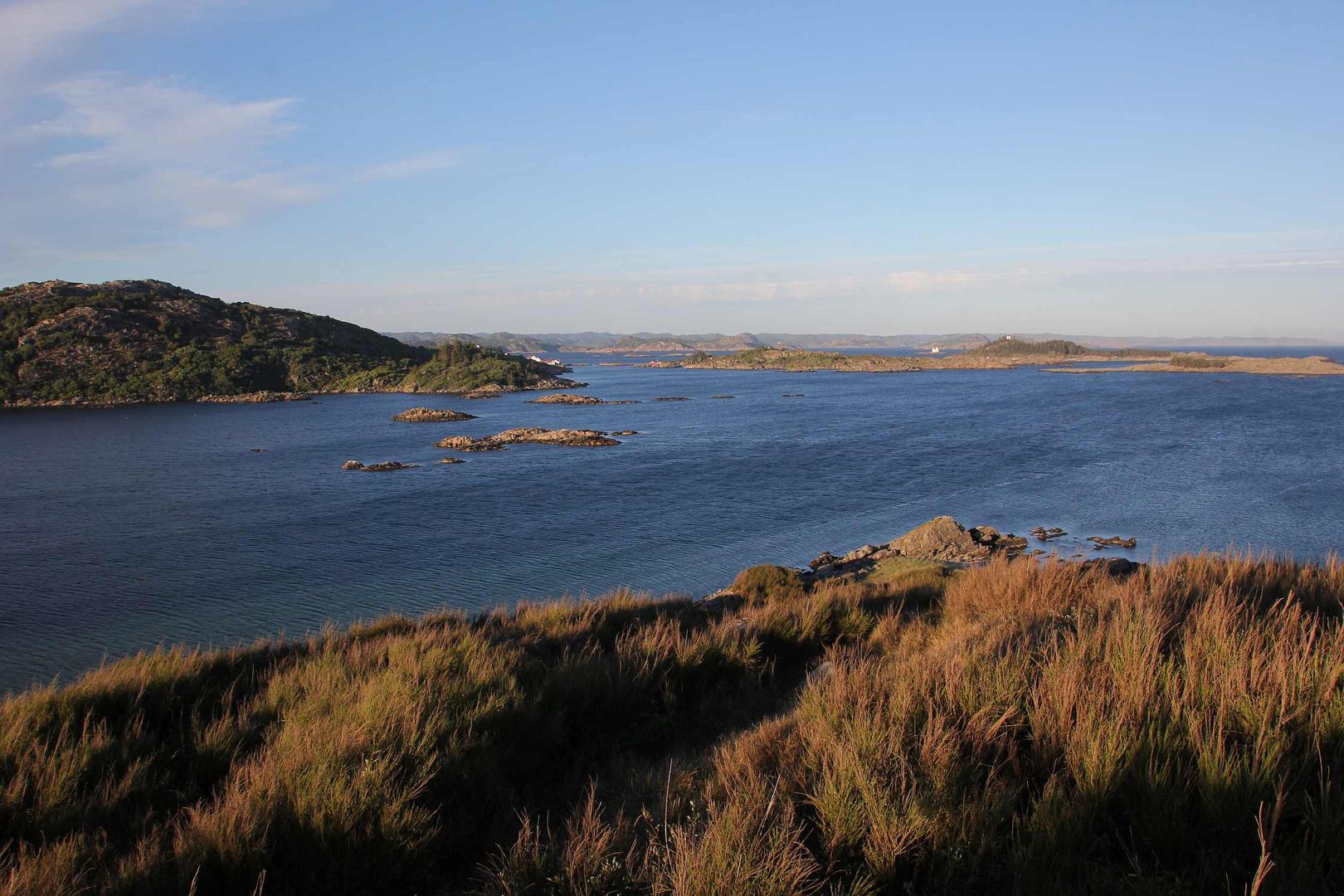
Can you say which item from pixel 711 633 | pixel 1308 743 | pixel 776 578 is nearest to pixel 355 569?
pixel 776 578

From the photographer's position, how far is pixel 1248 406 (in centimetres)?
7450

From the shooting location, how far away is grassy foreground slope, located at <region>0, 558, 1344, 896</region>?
3842mm

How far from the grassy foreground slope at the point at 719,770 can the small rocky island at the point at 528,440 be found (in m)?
45.9

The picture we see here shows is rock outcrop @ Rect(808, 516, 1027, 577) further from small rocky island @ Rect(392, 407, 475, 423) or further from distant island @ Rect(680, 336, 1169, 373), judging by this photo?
distant island @ Rect(680, 336, 1169, 373)

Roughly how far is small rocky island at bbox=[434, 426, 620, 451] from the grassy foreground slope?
151ft

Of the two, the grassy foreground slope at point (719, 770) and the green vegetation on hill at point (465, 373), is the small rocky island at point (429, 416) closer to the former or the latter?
the green vegetation on hill at point (465, 373)

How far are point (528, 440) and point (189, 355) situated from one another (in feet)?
215

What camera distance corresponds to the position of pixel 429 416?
7206 centimetres

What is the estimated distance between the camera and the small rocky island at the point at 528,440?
175 feet

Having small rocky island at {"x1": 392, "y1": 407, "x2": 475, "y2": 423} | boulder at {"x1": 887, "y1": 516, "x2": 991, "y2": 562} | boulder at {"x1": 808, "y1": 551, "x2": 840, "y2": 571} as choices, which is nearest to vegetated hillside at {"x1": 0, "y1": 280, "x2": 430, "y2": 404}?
small rocky island at {"x1": 392, "y1": 407, "x2": 475, "y2": 423}

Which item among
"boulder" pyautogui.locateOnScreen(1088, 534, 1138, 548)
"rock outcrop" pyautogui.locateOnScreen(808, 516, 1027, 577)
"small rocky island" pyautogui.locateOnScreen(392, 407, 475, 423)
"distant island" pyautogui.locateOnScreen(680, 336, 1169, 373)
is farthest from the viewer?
"distant island" pyautogui.locateOnScreen(680, 336, 1169, 373)

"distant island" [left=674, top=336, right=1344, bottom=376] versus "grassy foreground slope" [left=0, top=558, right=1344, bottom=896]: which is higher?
"distant island" [left=674, top=336, right=1344, bottom=376]

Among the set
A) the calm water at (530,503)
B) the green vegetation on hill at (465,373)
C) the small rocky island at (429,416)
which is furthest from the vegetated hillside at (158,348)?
the small rocky island at (429,416)

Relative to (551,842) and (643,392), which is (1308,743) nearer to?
(551,842)
